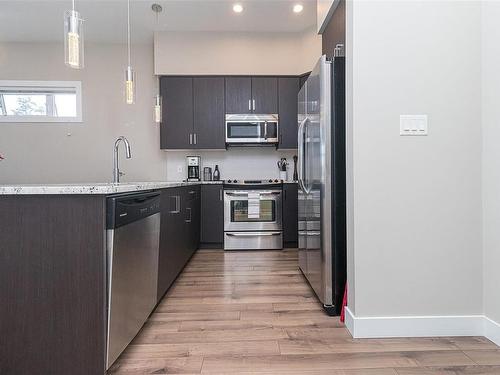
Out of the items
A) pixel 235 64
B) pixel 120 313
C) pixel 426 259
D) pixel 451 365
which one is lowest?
pixel 451 365

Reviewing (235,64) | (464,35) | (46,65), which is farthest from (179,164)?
(464,35)

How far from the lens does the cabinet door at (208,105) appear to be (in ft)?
14.2

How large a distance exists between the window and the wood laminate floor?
3.64 metres

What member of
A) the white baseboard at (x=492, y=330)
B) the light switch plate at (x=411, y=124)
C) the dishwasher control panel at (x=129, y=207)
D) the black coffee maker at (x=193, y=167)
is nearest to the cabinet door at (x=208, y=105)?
the black coffee maker at (x=193, y=167)

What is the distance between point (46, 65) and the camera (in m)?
4.60

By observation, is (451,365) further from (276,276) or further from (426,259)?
(276,276)

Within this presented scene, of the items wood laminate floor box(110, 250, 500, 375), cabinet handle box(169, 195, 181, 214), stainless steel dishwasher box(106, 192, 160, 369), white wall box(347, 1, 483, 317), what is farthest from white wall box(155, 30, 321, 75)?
wood laminate floor box(110, 250, 500, 375)

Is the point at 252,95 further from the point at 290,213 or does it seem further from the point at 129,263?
the point at 129,263

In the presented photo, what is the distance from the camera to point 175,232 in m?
2.63

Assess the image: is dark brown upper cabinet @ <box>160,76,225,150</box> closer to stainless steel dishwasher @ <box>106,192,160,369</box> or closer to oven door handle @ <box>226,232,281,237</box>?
oven door handle @ <box>226,232,281,237</box>

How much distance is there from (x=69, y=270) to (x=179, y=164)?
11.3ft

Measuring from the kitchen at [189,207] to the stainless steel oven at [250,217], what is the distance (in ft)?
0.06

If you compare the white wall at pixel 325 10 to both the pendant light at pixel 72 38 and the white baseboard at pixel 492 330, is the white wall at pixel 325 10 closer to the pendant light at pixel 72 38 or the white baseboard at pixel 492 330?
the pendant light at pixel 72 38

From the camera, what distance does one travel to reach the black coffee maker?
4.48 metres
